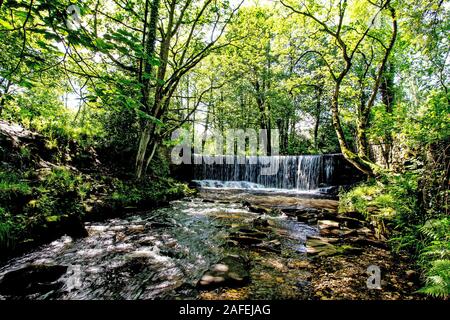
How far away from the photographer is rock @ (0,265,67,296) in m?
2.74

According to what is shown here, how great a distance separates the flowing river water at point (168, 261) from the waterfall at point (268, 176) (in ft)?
32.1

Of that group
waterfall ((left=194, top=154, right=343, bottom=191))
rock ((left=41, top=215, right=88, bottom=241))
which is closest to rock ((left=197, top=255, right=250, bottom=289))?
rock ((left=41, top=215, right=88, bottom=241))

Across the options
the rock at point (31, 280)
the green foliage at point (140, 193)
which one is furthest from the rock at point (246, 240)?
the green foliage at point (140, 193)

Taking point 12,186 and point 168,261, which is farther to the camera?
point 12,186

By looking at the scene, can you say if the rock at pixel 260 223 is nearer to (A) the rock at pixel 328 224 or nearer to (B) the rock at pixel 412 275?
(A) the rock at pixel 328 224

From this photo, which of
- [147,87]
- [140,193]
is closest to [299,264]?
[140,193]

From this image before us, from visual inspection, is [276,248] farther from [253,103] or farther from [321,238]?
[253,103]

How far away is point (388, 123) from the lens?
22.7 feet

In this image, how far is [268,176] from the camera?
1744cm

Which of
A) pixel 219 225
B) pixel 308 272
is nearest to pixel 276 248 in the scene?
pixel 308 272

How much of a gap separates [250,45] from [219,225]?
7153mm

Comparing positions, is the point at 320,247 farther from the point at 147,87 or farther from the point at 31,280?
the point at 147,87

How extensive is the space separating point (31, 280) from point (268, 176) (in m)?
15.7

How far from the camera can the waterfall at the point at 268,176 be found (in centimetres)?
1499
